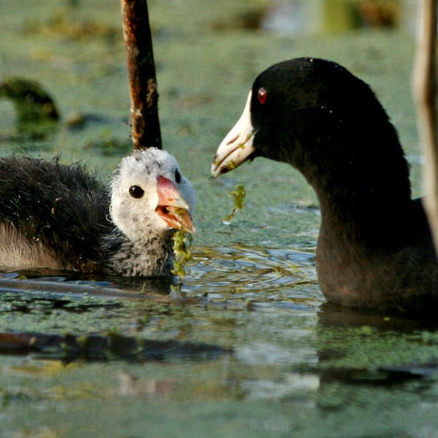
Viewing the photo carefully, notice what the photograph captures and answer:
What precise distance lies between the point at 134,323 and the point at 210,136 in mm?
3496

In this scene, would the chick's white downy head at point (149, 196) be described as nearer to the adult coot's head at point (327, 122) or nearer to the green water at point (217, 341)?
the green water at point (217, 341)

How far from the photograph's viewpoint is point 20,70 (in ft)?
29.2

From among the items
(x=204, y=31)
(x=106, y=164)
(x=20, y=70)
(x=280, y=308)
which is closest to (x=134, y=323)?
(x=280, y=308)

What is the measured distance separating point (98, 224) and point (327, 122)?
128cm

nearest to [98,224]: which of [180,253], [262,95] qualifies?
[180,253]

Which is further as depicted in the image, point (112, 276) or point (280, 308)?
point (112, 276)

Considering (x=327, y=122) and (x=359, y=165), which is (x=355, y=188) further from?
(x=327, y=122)

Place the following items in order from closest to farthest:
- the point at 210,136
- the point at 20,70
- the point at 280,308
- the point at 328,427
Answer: the point at 328,427, the point at 280,308, the point at 210,136, the point at 20,70

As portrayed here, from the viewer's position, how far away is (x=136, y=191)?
4.54 metres

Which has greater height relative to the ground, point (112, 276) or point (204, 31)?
point (204, 31)

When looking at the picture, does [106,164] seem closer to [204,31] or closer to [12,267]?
[12,267]

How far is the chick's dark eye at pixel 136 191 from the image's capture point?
4531mm

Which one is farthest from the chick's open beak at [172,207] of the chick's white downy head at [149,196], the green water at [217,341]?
the green water at [217,341]

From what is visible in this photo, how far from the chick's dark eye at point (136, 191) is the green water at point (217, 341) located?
0.37 meters
